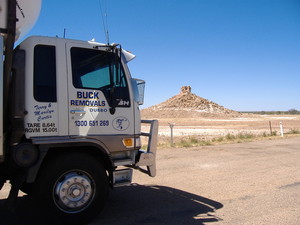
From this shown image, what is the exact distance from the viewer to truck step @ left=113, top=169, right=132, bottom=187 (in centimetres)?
476

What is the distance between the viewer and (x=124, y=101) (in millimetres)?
4914

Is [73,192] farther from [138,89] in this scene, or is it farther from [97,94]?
[138,89]

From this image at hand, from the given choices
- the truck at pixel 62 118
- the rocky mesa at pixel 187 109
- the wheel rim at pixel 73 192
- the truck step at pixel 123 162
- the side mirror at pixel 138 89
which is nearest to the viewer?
the truck at pixel 62 118

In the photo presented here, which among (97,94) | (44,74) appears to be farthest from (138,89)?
(44,74)

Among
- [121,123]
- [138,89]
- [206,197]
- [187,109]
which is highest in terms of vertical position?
[187,109]

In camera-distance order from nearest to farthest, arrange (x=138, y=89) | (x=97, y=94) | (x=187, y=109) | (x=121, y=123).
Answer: (x=97, y=94)
(x=121, y=123)
(x=138, y=89)
(x=187, y=109)

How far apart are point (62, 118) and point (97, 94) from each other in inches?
25.7

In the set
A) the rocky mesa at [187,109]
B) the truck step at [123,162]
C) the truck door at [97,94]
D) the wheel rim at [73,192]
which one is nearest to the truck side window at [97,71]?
the truck door at [97,94]

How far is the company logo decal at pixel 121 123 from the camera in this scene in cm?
483

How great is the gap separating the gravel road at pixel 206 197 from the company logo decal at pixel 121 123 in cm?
147

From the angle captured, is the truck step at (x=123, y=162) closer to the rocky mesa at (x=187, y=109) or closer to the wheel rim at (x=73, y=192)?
the wheel rim at (x=73, y=192)

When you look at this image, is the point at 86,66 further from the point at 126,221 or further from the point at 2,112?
the point at 126,221

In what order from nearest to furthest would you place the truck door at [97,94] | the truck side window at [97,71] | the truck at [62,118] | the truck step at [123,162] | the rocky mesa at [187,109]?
1. the truck at [62,118]
2. the truck door at [97,94]
3. the truck side window at [97,71]
4. the truck step at [123,162]
5. the rocky mesa at [187,109]

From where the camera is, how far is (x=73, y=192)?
14.3 feet
